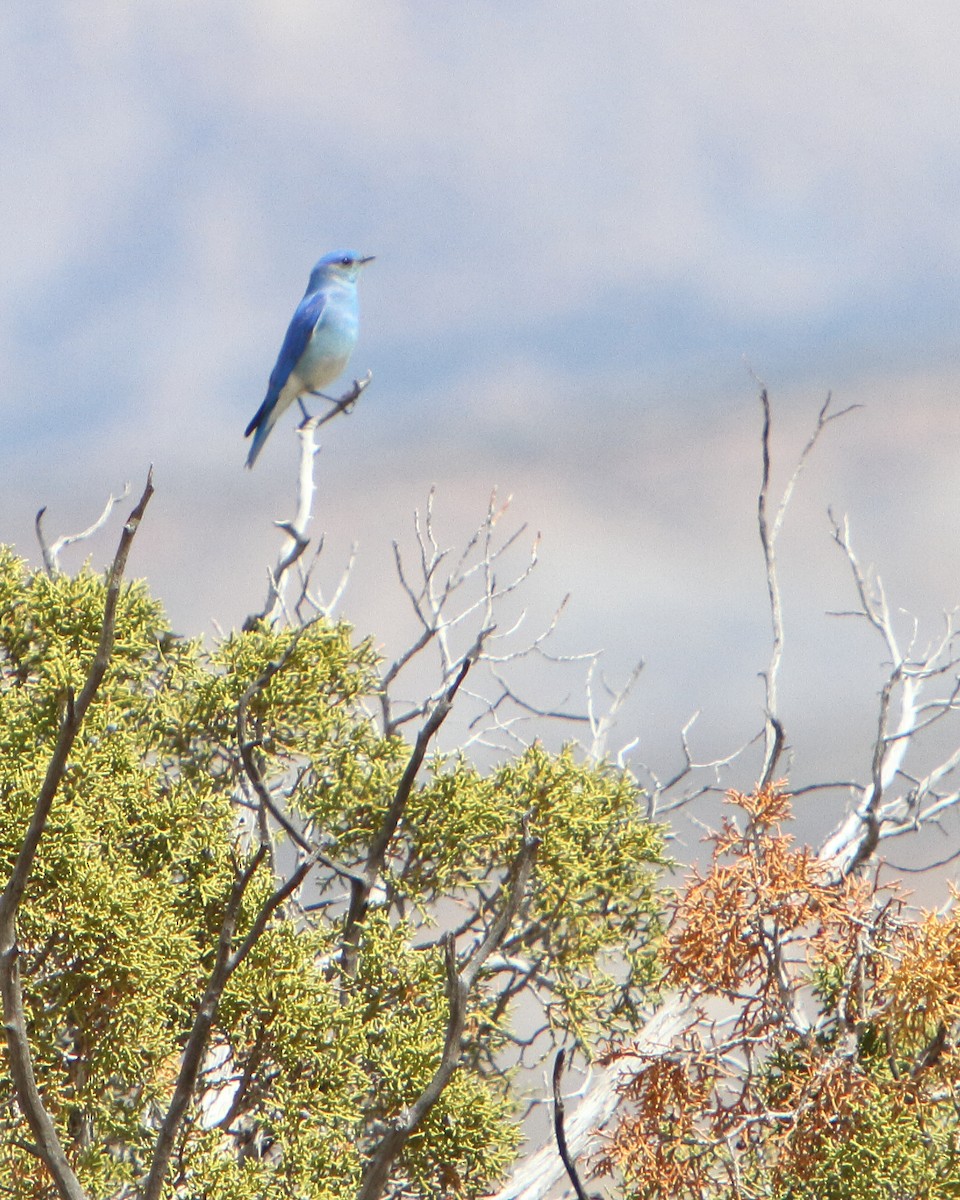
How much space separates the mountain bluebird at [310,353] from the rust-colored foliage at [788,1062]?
6.55 meters

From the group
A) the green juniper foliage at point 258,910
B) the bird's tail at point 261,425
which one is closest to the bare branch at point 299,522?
the green juniper foliage at point 258,910

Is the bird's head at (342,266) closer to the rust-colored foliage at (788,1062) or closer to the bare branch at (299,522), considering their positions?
the bare branch at (299,522)

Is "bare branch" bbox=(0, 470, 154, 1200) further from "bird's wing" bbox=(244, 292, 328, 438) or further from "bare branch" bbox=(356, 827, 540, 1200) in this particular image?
"bird's wing" bbox=(244, 292, 328, 438)

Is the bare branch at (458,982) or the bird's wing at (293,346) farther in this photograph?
the bird's wing at (293,346)

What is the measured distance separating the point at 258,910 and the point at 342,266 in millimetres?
6946

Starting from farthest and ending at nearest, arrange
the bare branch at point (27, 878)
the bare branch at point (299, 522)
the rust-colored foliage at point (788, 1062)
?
the bare branch at point (299, 522) → the rust-colored foliage at point (788, 1062) → the bare branch at point (27, 878)

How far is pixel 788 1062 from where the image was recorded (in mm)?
5090

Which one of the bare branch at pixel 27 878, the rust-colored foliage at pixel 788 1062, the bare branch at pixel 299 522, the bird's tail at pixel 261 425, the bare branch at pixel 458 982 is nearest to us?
the bare branch at pixel 27 878

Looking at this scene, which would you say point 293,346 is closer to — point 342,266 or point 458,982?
point 342,266

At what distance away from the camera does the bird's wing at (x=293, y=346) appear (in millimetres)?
10805

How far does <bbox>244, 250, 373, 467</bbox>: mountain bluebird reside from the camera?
425 inches

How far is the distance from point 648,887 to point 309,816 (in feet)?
5.40

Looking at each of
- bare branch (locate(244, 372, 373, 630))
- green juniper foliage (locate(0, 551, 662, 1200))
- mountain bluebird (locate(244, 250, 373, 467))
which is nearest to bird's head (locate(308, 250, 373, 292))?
mountain bluebird (locate(244, 250, 373, 467))

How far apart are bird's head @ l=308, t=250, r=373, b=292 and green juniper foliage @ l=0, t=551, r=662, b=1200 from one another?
17.8 feet
